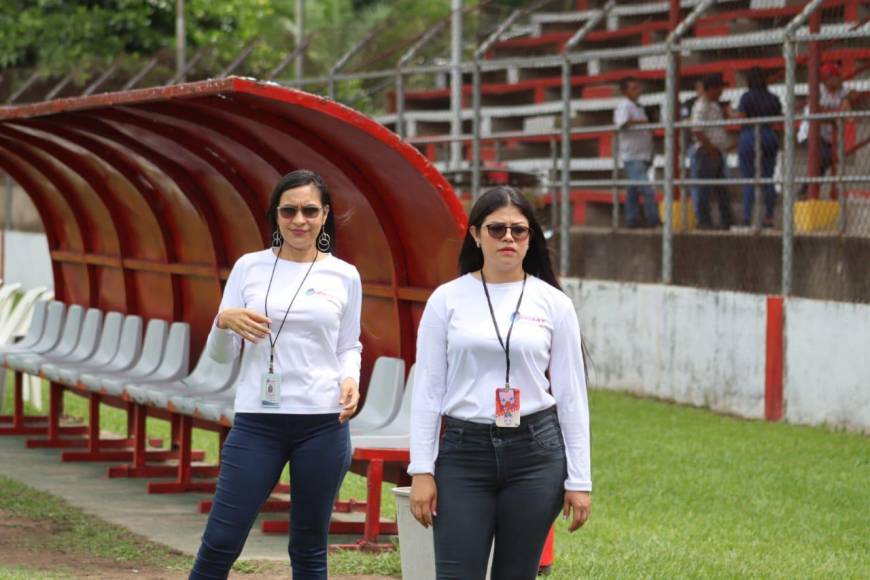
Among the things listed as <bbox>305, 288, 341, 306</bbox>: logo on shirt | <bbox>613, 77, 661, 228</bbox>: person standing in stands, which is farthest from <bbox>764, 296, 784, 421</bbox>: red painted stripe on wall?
<bbox>305, 288, 341, 306</bbox>: logo on shirt

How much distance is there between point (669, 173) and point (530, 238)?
1008 cm

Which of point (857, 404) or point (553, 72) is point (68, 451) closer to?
point (857, 404)

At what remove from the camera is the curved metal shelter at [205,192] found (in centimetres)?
927

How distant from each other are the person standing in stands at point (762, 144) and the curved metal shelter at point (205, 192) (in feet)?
16.3

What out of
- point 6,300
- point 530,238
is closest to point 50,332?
point 6,300

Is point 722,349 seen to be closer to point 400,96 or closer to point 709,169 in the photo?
point 709,169

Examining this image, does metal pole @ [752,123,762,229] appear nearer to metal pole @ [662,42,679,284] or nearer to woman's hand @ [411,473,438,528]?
metal pole @ [662,42,679,284]

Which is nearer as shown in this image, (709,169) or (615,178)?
(709,169)

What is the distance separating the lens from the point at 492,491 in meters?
5.49

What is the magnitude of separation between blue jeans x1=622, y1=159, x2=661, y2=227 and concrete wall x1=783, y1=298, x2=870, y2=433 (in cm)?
288

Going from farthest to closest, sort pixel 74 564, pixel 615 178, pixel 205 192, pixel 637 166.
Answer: pixel 637 166 → pixel 615 178 → pixel 205 192 → pixel 74 564

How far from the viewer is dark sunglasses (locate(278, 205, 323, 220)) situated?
21.7 ft

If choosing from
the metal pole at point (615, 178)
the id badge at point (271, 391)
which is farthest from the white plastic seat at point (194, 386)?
the metal pole at point (615, 178)

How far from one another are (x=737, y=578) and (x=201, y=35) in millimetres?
33592
